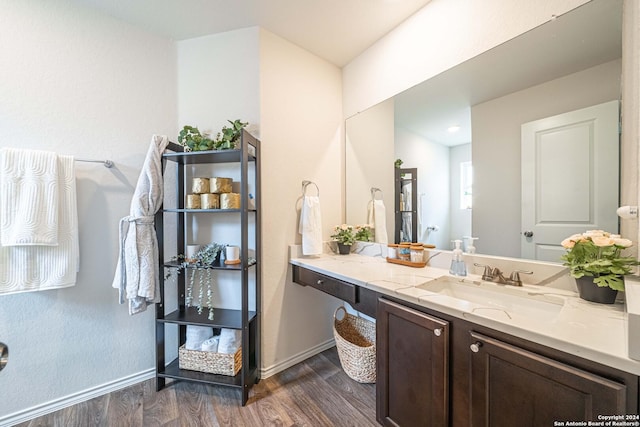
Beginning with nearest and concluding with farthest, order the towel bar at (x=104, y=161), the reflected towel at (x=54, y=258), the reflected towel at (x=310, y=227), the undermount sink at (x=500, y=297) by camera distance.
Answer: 1. the undermount sink at (x=500, y=297)
2. the reflected towel at (x=54, y=258)
3. the towel bar at (x=104, y=161)
4. the reflected towel at (x=310, y=227)

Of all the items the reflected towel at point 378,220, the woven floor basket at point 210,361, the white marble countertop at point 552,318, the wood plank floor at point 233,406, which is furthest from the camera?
the reflected towel at point 378,220

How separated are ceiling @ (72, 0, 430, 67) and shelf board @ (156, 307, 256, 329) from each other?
200 cm

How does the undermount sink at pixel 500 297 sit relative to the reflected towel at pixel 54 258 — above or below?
below

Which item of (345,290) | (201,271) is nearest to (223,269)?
(201,271)

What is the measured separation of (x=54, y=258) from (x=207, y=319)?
90cm

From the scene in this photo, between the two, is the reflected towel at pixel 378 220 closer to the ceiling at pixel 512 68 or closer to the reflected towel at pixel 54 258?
the ceiling at pixel 512 68

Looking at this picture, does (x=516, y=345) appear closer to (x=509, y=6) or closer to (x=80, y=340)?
(x=509, y=6)

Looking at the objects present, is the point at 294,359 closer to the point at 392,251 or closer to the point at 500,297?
the point at 392,251

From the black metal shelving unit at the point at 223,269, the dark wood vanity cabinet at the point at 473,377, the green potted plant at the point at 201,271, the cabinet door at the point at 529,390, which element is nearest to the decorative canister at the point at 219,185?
the black metal shelving unit at the point at 223,269

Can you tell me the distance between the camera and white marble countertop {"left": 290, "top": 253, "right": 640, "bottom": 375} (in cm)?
63

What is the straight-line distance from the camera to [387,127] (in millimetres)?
1914

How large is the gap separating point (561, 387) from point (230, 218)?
5.80 ft

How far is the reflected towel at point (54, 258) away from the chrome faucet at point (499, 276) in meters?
2.28

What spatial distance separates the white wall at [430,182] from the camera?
Result: 1.55 m
